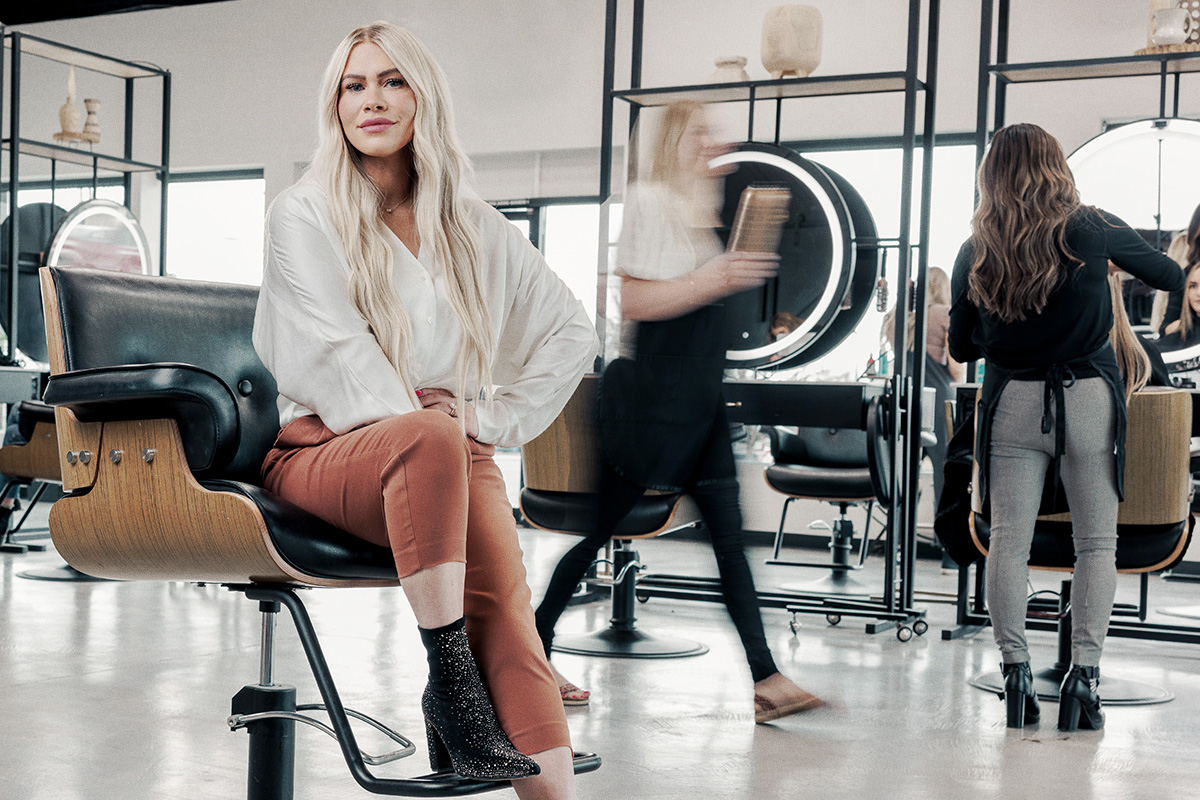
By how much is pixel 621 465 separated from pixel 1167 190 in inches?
87.9

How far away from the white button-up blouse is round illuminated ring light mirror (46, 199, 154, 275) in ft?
16.7

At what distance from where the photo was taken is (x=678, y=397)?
263 centimetres

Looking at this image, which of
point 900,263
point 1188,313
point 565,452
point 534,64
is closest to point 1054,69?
point 900,263

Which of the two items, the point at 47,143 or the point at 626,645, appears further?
the point at 47,143

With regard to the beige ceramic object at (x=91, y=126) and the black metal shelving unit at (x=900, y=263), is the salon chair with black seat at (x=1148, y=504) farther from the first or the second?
the beige ceramic object at (x=91, y=126)

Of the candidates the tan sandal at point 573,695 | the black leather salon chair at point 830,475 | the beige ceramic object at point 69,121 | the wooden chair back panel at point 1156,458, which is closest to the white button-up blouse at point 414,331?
the tan sandal at point 573,695

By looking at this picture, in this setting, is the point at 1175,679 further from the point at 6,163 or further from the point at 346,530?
the point at 6,163

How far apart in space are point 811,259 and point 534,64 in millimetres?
3382

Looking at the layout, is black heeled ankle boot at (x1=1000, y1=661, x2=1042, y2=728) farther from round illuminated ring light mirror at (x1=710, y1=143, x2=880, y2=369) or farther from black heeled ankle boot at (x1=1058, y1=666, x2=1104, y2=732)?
round illuminated ring light mirror at (x1=710, y1=143, x2=880, y2=369)

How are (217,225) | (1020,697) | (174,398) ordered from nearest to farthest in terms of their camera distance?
(174,398) → (1020,697) → (217,225)

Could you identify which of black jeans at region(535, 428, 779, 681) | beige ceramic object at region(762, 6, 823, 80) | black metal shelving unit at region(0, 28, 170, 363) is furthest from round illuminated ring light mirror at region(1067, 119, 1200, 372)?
black metal shelving unit at region(0, 28, 170, 363)

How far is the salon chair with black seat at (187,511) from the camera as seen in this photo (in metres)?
1.46

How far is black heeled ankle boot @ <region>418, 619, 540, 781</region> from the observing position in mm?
1354

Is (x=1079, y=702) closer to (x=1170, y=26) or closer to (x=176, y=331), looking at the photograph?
(x=176, y=331)
